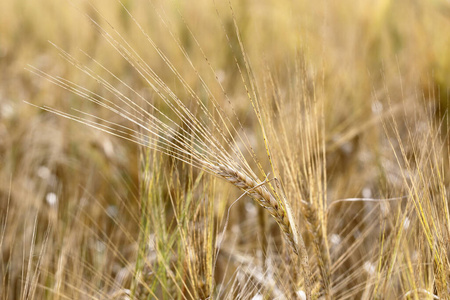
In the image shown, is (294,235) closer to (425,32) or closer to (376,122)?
(376,122)

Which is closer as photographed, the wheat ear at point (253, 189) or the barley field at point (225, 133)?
the wheat ear at point (253, 189)

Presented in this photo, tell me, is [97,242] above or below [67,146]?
below

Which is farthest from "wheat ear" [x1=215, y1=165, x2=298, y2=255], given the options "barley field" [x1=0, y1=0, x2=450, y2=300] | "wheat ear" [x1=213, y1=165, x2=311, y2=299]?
"barley field" [x1=0, y1=0, x2=450, y2=300]

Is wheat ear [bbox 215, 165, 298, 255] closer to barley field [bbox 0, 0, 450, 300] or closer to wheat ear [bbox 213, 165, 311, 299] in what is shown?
wheat ear [bbox 213, 165, 311, 299]

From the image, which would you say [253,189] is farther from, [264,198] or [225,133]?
[225,133]

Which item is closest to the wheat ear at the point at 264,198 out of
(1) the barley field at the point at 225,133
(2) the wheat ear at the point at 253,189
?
(2) the wheat ear at the point at 253,189

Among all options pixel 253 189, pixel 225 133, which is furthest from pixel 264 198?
pixel 225 133

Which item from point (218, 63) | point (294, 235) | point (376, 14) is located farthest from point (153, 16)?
point (294, 235)

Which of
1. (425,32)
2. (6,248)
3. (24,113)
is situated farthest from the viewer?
(24,113)

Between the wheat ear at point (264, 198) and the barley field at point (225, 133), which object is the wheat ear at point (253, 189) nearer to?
the wheat ear at point (264, 198)

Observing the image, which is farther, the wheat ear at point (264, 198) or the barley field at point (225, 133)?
the barley field at point (225, 133)

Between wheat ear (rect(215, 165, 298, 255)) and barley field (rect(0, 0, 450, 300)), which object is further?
barley field (rect(0, 0, 450, 300))
